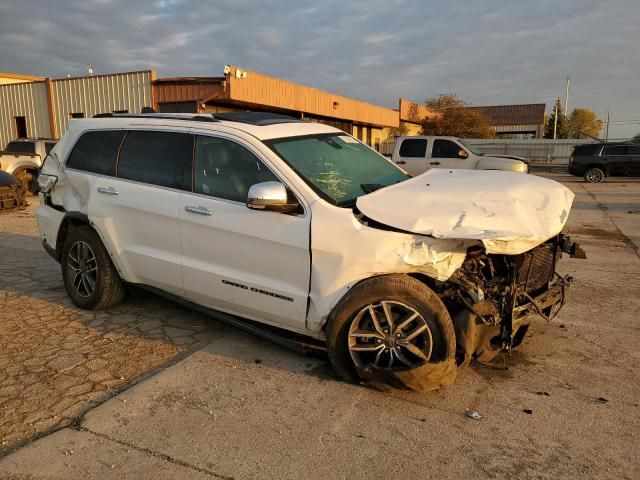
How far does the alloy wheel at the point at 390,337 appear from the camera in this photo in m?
3.30

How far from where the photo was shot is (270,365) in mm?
3885

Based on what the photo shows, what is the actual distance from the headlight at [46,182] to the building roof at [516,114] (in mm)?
61630

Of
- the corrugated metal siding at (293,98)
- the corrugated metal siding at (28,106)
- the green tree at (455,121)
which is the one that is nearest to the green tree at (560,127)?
the green tree at (455,121)

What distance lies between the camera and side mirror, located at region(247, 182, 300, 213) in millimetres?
3424

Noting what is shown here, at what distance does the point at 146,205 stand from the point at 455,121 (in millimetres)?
45949

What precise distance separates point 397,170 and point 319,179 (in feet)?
4.02

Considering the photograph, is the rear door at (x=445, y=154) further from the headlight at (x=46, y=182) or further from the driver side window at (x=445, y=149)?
the headlight at (x=46, y=182)

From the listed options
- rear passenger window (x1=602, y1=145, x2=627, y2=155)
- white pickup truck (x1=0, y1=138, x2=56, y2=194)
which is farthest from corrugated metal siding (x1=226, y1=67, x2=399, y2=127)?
rear passenger window (x1=602, y1=145, x2=627, y2=155)

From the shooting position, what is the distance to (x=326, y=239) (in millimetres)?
3410

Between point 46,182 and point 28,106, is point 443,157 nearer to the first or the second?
point 46,182

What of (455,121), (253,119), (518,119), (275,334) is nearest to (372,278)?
(275,334)

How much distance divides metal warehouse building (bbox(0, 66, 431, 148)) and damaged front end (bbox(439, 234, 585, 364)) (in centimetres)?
1930

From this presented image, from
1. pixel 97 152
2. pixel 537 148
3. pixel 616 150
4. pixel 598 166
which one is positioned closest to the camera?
pixel 97 152

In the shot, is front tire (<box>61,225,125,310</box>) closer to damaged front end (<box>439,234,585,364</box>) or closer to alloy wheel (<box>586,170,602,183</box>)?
damaged front end (<box>439,234,585,364</box>)
